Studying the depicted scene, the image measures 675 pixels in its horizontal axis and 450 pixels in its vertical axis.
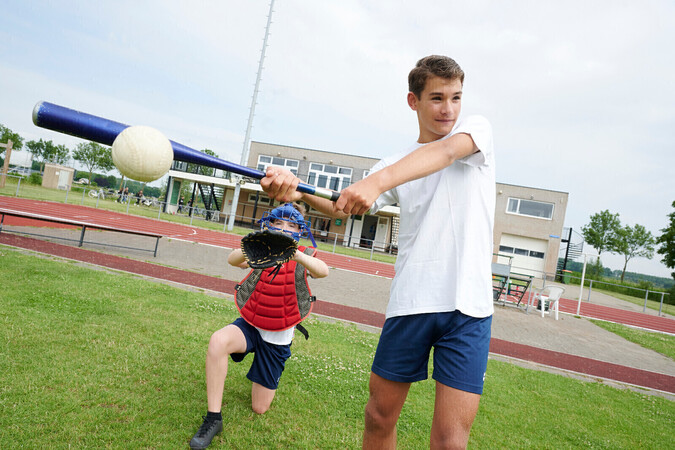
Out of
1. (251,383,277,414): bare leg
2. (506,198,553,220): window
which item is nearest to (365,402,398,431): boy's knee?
(251,383,277,414): bare leg

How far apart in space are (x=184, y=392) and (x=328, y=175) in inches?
1273

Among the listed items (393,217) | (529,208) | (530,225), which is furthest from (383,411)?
(529,208)

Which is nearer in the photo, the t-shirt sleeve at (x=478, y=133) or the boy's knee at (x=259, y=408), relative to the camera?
the t-shirt sleeve at (x=478, y=133)

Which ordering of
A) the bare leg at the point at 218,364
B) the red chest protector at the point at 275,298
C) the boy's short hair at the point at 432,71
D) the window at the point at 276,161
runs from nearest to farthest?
the boy's short hair at the point at 432,71 → the bare leg at the point at 218,364 → the red chest protector at the point at 275,298 → the window at the point at 276,161

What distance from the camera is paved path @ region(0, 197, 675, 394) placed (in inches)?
267

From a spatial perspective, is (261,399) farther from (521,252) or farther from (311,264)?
(521,252)

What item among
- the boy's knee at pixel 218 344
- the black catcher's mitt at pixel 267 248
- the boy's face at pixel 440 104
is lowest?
the boy's knee at pixel 218 344

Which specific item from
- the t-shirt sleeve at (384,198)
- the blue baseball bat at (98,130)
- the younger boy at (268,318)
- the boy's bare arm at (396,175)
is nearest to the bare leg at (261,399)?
the younger boy at (268,318)

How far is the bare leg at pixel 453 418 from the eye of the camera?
1.69 metres

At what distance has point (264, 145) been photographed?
3662 centimetres

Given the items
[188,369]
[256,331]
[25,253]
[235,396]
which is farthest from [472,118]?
[25,253]

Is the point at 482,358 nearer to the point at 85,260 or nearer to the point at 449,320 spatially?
the point at 449,320

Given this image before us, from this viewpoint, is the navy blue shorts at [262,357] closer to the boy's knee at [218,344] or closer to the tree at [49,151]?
the boy's knee at [218,344]

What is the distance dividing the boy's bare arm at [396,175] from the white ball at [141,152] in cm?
106
